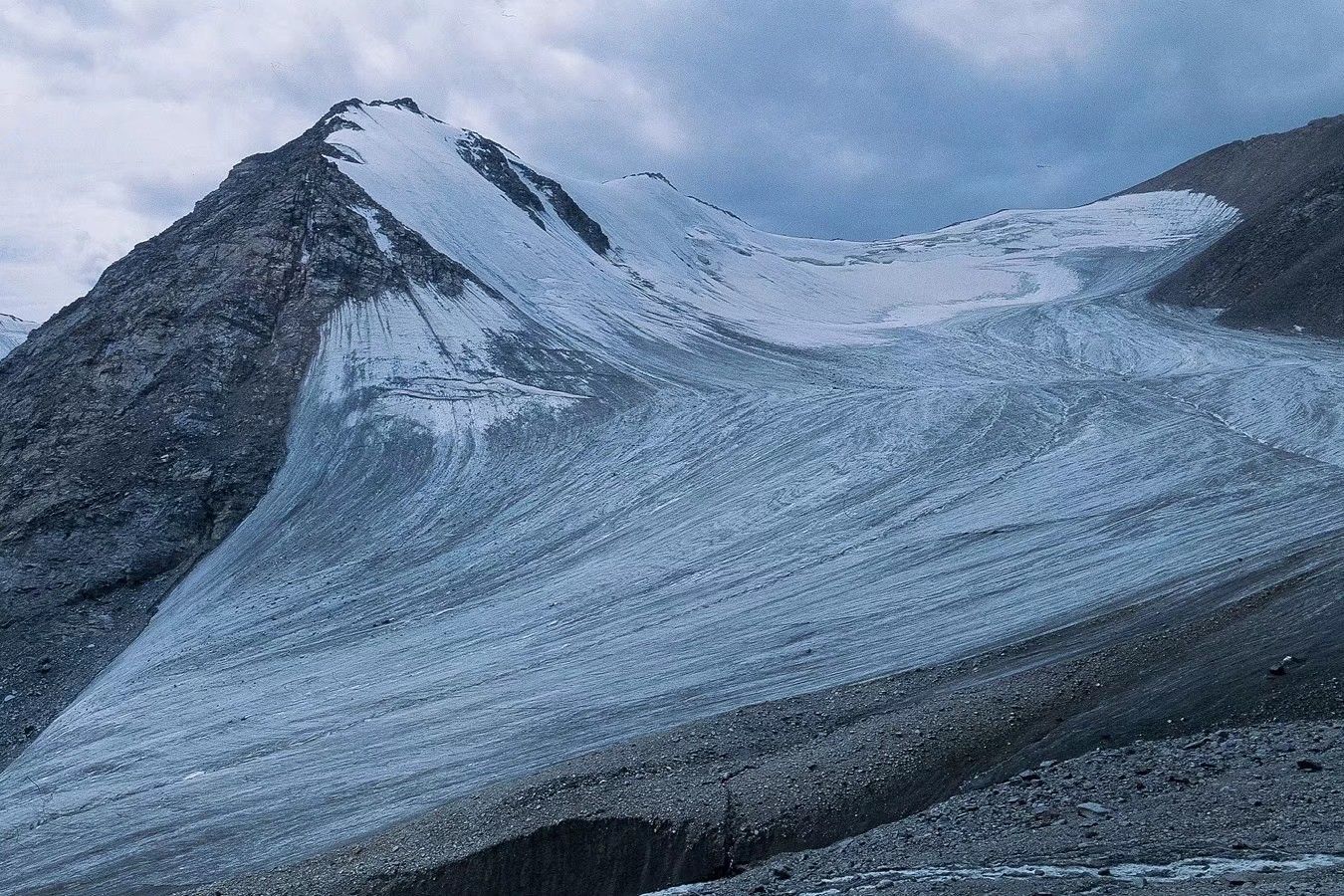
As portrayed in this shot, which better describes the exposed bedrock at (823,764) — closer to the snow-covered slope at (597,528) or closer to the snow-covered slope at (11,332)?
the snow-covered slope at (597,528)

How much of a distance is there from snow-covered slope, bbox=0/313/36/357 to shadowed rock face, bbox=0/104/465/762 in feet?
170

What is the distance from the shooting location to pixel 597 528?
2064 centimetres

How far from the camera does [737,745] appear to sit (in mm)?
11523

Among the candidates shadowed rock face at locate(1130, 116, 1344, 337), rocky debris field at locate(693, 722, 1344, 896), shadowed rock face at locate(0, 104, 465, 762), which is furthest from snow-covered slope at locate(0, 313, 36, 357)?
rocky debris field at locate(693, 722, 1344, 896)

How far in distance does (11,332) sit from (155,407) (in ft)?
224

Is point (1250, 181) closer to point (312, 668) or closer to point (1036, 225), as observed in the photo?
point (1036, 225)

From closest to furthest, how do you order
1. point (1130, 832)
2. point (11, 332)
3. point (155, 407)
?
point (1130, 832) → point (155, 407) → point (11, 332)

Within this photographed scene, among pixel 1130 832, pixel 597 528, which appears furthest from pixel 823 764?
pixel 597 528

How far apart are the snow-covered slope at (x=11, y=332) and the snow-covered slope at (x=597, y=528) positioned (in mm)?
55649

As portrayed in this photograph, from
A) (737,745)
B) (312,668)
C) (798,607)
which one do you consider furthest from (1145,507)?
(312,668)

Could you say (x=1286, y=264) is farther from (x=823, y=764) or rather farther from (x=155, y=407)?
(x=155, y=407)

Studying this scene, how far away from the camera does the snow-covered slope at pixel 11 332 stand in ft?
258

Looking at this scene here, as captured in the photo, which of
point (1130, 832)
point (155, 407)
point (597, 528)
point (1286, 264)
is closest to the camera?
point (1130, 832)

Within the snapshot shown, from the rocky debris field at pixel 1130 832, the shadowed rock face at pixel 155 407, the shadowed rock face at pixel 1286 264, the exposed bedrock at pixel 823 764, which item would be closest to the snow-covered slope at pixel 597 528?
the shadowed rock face at pixel 155 407
